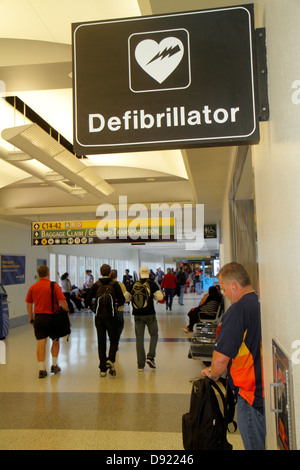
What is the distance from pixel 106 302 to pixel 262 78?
442cm

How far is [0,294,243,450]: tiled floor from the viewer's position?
341 centimetres

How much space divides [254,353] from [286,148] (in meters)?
1.29

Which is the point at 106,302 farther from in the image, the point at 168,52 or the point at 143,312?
the point at 168,52

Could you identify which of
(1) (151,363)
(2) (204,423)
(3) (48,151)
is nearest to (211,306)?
(1) (151,363)

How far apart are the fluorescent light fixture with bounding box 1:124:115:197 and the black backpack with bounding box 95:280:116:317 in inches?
69.5

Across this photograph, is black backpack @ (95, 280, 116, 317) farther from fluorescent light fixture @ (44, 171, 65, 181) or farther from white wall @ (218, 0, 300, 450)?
white wall @ (218, 0, 300, 450)

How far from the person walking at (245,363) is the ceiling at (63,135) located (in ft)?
5.43

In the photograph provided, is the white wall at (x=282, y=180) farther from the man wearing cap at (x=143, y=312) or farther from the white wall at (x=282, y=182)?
the man wearing cap at (x=143, y=312)

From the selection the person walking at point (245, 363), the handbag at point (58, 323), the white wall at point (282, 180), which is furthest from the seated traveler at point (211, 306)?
the white wall at point (282, 180)

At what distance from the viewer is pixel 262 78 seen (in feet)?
4.83

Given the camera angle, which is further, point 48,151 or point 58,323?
point 58,323

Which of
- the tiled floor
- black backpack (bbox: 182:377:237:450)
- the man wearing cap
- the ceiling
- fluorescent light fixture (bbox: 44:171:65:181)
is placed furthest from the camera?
fluorescent light fixture (bbox: 44:171:65:181)

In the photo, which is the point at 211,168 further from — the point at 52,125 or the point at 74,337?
the point at 74,337

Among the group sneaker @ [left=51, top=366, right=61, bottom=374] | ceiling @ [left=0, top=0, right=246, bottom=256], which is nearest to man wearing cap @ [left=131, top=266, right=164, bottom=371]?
sneaker @ [left=51, top=366, right=61, bottom=374]
